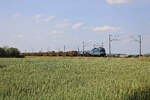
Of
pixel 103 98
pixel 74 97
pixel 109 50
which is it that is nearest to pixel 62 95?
pixel 74 97

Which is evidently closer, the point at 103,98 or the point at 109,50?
the point at 103,98

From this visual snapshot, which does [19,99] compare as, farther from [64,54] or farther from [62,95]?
[64,54]

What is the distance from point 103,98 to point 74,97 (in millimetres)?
695

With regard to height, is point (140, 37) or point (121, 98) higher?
point (140, 37)

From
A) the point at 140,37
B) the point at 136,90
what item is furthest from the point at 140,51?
the point at 136,90

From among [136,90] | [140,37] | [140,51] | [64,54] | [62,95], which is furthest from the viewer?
[64,54]

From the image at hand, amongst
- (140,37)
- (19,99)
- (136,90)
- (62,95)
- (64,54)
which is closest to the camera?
(19,99)

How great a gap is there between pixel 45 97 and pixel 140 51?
38.2 metres

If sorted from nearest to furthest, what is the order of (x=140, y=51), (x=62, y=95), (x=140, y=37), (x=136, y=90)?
(x=62, y=95) < (x=136, y=90) < (x=140, y=51) < (x=140, y=37)

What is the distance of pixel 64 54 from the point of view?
50844mm

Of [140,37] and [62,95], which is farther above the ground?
[140,37]

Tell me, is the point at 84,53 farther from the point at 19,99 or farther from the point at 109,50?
the point at 19,99

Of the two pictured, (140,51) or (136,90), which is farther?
(140,51)

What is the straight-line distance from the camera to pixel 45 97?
4.43 m
